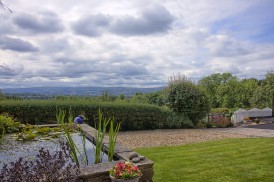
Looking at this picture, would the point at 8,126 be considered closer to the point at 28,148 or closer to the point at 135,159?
the point at 28,148

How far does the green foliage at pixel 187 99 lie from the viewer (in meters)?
11.9

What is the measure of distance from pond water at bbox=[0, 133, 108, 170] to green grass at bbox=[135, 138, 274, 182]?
4.10 ft

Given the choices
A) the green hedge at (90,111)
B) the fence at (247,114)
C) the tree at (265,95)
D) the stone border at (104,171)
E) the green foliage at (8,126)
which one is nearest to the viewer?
the stone border at (104,171)

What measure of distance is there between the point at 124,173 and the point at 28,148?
2460 mm

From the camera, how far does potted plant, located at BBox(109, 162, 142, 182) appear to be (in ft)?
8.93

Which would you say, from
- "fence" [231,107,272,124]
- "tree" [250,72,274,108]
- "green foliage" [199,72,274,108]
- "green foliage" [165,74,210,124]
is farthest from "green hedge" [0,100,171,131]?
"tree" [250,72,274,108]

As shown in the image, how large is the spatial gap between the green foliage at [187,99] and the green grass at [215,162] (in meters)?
4.97

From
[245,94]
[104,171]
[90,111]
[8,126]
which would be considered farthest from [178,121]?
[245,94]

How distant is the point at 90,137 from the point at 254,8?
19.5 ft

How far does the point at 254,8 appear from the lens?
7371mm

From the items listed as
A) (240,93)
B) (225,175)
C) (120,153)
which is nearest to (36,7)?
(120,153)

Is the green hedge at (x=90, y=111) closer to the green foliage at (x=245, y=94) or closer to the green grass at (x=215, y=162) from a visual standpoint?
the green grass at (x=215, y=162)

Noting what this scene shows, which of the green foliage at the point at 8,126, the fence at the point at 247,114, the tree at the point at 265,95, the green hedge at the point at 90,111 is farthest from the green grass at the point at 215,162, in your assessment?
the tree at the point at 265,95

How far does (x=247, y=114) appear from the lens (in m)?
16.4
